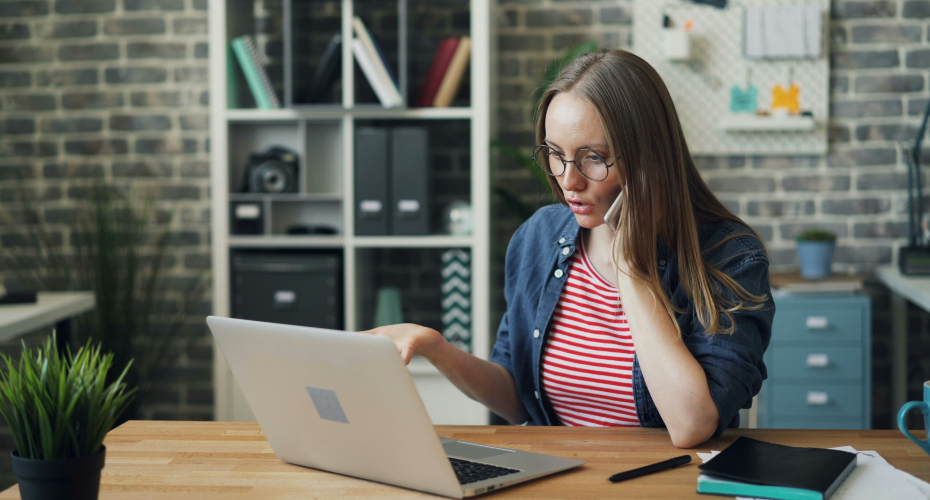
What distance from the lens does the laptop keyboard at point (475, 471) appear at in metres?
0.96

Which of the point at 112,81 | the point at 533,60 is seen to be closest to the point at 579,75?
the point at 533,60

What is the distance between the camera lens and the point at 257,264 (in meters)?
2.69

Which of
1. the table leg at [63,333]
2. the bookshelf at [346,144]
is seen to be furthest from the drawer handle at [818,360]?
the table leg at [63,333]

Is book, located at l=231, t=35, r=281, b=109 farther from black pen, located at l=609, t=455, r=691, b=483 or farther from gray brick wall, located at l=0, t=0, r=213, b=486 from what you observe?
black pen, located at l=609, t=455, r=691, b=483

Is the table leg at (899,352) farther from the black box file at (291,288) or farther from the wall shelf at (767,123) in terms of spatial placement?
the black box file at (291,288)

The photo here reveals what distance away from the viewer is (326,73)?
2.70 metres

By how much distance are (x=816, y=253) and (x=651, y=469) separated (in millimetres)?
2000

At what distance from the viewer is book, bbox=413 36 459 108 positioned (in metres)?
2.72

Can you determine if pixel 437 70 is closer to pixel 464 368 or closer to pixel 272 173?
pixel 272 173

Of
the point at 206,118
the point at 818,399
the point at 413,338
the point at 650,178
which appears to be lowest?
the point at 818,399

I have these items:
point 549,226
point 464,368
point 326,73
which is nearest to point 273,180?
point 326,73

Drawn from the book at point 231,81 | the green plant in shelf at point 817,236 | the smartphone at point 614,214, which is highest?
the book at point 231,81

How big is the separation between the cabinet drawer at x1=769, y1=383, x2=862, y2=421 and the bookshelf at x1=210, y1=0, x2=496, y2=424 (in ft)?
3.36

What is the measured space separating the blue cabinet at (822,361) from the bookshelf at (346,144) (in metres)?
1.01
